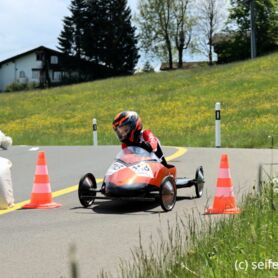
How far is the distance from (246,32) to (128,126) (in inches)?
3295

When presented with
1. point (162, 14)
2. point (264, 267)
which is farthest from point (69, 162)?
point (162, 14)

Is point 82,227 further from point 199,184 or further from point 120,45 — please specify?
point 120,45

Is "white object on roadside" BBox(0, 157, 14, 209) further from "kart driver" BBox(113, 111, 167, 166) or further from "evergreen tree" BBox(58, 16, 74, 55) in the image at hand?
"evergreen tree" BBox(58, 16, 74, 55)

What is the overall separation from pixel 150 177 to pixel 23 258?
9.01 feet

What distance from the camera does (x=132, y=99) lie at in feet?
153

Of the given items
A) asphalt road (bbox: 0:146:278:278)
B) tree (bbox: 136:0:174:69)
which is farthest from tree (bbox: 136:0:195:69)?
asphalt road (bbox: 0:146:278:278)

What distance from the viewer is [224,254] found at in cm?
473

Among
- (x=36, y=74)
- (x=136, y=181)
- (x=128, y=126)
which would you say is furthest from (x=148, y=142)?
(x=36, y=74)

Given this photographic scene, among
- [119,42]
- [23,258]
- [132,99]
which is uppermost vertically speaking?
[119,42]

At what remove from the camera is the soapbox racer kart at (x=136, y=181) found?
8141 millimetres

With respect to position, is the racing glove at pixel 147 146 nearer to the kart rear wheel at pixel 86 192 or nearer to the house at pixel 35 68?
the kart rear wheel at pixel 86 192

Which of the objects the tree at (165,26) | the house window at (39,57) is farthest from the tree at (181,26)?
the house window at (39,57)

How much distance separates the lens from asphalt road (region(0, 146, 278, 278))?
18.3ft

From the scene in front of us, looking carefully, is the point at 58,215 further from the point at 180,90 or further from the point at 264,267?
the point at 180,90
